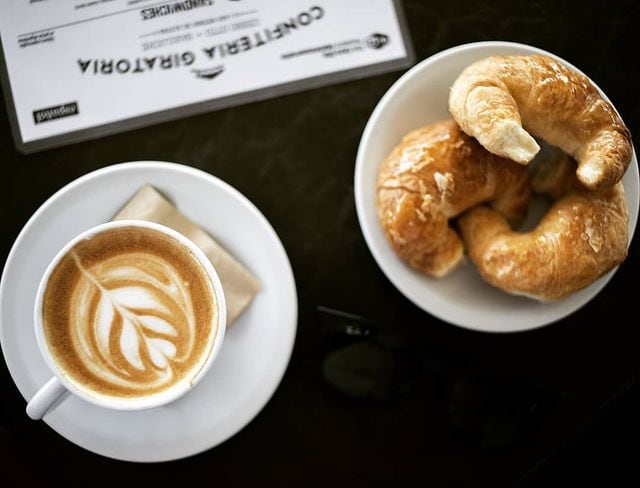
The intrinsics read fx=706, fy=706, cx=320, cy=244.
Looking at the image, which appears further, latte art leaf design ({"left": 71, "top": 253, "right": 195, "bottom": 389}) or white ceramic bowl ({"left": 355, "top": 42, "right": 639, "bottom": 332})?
white ceramic bowl ({"left": 355, "top": 42, "right": 639, "bottom": 332})

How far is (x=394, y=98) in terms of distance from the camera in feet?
3.07

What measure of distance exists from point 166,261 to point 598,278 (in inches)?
21.5

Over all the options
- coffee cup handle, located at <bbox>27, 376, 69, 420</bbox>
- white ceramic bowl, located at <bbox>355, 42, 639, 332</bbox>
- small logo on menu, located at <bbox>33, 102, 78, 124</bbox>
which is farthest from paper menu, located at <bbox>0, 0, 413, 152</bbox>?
coffee cup handle, located at <bbox>27, 376, 69, 420</bbox>

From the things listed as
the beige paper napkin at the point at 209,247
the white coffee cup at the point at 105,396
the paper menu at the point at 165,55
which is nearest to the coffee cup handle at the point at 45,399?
the white coffee cup at the point at 105,396

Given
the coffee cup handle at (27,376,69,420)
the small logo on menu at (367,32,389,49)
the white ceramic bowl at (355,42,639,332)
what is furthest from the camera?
the small logo on menu at (367,32,389,49)

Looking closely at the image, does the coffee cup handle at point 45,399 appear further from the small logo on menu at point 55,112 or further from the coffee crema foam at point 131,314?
the small logo on menu at point 55,112

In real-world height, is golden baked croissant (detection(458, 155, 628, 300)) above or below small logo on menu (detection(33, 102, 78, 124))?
below

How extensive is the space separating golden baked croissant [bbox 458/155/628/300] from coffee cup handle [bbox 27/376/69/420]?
1.77 ft

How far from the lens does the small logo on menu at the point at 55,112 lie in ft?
3.34

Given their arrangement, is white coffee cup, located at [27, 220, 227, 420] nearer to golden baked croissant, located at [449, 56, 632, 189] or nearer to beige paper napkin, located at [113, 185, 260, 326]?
beige paper napkin, located at [113, 185, 260, 326]

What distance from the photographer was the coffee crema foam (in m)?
0.83

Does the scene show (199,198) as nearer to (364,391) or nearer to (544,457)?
(364,391)

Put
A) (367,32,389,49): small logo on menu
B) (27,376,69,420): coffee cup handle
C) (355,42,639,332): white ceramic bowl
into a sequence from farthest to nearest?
1. (367,32,389,49): small logo on menu
2. (355,42,639,332): white ceramic bowl
3. (27,376,69,420): coffee cup handle

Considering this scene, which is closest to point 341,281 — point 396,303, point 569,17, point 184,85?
point 396,303
